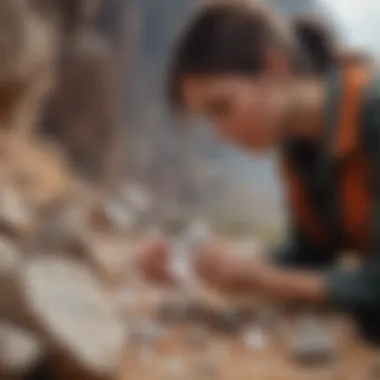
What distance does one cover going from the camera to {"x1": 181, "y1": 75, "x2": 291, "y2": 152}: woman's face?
161 cm

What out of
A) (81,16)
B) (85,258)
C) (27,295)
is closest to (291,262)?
(85,258)

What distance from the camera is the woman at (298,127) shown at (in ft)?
5.09

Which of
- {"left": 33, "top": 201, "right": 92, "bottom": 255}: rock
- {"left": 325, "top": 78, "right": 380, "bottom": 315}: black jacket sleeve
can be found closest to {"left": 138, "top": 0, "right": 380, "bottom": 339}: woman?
{"left": 325, "top": 78, "right": 380, "bottom": 315}: black jacket sleeve

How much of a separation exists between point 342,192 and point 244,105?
21cm

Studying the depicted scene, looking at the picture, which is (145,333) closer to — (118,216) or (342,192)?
(118,216)

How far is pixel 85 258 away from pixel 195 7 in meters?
0.45

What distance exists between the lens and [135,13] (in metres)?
1.65

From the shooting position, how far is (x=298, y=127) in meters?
1.60

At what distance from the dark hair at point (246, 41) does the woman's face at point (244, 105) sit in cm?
2

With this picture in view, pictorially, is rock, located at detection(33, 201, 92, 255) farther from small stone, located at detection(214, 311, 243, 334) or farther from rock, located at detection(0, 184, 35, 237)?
small stone, located at detection(214, 311, 243, 334)

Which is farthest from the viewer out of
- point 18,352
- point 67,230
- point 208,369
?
point 67,230

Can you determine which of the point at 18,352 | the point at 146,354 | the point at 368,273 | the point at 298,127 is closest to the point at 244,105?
the point at 298,127

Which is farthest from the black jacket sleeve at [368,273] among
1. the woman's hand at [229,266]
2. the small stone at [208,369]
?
the small stone at [208,369]

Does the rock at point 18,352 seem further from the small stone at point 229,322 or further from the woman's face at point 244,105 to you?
the woman's face at point 244,105
